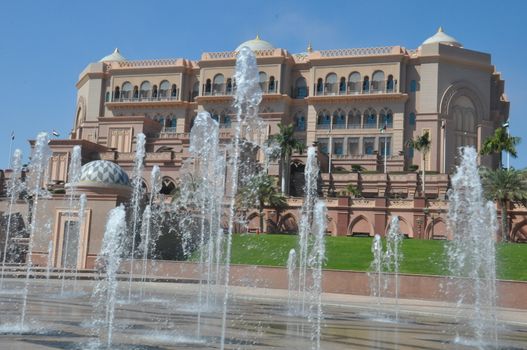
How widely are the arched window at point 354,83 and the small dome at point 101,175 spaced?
123 feet

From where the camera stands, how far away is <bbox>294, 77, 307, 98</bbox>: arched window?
227ft

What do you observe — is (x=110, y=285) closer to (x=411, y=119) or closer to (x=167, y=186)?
(x=167, y=186)

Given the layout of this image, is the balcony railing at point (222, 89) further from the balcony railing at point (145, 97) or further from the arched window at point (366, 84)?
the arched window at point (366, 84)

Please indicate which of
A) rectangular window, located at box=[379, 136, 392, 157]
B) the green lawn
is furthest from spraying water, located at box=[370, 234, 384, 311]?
rectangular window, located at box=[379, 136, 392, 157]

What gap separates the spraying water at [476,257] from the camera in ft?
55.6

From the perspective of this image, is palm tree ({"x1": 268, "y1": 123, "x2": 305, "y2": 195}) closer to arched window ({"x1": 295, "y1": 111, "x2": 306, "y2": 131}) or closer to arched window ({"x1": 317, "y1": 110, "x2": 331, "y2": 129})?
arched window ({"x1": 317, "y1": 110, "x2": 331, "y2": 129})

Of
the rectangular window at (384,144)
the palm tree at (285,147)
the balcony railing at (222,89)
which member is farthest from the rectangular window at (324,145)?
the palm tree at (285,147)

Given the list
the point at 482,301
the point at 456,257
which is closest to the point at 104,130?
the point at 456,257

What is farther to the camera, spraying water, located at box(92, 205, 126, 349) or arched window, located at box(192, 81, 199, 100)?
arched window, located at box(192, 81, 199, 100)

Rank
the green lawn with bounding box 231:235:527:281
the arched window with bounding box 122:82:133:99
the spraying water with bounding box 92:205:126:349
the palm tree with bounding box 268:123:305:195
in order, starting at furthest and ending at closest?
the arched window with bounding box 122:82:133:99, the palm tree with bounding box 268:123:305:195, the green lawn with bounding box 231:235:527:281, the spraying water with bounding box 92:205:126:349

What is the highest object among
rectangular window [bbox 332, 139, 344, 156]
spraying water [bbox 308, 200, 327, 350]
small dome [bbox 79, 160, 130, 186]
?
rectangular window [bbox 332, 139, 344, 156]

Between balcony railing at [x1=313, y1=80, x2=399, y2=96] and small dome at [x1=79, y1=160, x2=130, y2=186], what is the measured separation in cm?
3683

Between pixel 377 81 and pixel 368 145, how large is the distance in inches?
268

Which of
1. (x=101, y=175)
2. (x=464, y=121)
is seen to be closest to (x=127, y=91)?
(x=464, y=121)
